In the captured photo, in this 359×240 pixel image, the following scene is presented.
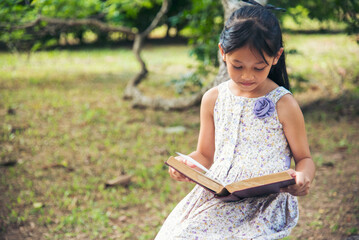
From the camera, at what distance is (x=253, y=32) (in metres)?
1.56

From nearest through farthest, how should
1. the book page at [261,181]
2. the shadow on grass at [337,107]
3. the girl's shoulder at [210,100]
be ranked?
the book page at [261,181] < the girl's shoulder at [210,100] < the shadow on grass at [337,107]

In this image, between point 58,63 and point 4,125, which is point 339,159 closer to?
point 4,125

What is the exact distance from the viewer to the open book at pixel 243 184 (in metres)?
1.45

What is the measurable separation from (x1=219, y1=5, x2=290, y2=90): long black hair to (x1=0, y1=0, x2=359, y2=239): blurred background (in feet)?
4.25

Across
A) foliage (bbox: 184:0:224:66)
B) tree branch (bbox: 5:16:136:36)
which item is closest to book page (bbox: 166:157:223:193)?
foliage (bbox: 184:0:224:66)

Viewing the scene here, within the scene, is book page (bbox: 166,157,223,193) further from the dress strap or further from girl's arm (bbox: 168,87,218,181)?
the dress strap

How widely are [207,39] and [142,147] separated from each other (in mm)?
1529

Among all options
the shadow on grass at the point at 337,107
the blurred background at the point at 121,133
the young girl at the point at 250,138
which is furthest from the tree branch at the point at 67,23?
the young girl at the point at 250,138

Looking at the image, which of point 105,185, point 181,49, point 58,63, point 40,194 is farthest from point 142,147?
point 181,49

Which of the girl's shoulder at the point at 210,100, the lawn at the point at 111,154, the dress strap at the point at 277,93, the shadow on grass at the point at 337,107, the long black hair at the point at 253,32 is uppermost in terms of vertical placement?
Result: the long black hair at the point at 253,32

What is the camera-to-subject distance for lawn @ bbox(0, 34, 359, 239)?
10.4 ft

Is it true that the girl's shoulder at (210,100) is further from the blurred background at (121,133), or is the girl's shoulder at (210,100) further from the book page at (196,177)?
the blurred background at (121,133)

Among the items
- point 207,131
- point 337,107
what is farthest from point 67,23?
point 207,131

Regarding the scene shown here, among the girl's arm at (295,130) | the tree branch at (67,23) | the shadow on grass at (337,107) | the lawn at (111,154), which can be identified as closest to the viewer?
the girl's arm at (295,130)
